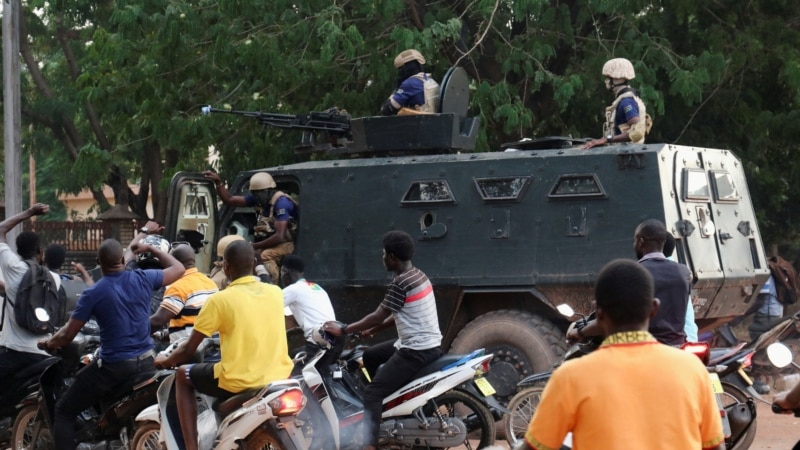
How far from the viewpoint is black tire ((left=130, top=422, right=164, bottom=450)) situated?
7762 millimetres

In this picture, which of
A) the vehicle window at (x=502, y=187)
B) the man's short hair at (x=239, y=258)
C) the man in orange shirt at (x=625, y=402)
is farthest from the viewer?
the vehicle window at (x=502, y=187)

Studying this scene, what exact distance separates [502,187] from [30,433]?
4020mm

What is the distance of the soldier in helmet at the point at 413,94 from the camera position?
11.5 meters

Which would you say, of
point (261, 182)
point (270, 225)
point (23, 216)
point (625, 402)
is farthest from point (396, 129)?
point (625, 402)

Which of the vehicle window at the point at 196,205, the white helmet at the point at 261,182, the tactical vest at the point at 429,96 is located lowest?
the vehicle window at the point at 196,205

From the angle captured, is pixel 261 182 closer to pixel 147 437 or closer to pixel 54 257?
pixel 54 257

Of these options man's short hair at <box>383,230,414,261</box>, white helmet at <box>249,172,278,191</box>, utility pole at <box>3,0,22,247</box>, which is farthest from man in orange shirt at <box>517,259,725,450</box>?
utility pole at <box>3,0,22,247</box>

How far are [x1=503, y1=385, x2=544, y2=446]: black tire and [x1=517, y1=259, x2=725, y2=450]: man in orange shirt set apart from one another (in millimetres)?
5059

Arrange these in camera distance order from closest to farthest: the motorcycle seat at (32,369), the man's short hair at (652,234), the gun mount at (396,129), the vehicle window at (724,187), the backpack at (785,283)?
the man's short hair at (652,234) → the motorcycle seat at (32,369) → the vehicle window at (724,187) → the gun mount at (396,129) → the backpack at (785,283)

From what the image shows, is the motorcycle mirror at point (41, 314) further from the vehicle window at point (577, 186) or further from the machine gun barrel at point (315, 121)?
the vehicle window at point (577, 186)

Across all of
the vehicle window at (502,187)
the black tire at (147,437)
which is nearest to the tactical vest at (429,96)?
the vehicle window at (502,187)

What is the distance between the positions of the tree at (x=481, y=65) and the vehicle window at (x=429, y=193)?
137 inches

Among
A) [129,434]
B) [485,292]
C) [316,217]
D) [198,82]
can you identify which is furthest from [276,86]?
[129,434]

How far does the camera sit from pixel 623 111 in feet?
35.8
